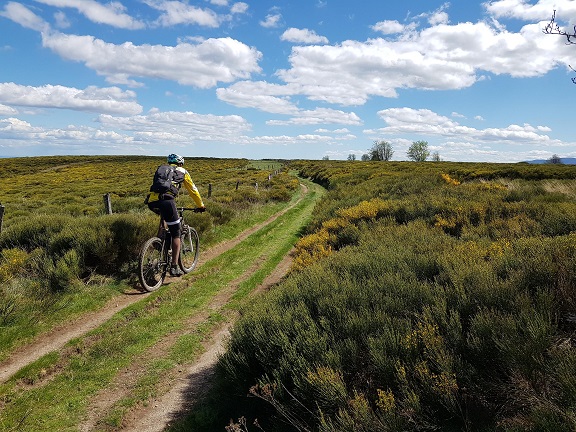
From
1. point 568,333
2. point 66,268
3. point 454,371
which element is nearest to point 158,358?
point 66,268

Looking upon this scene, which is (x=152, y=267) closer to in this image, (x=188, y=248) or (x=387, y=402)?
(x=188, y=248)

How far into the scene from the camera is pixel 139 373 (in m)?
5.10

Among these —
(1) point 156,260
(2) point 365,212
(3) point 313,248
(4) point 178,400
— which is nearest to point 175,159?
(1) point 156,260

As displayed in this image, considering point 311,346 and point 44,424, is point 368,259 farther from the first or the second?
point 44,424

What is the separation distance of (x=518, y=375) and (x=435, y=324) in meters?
0.84

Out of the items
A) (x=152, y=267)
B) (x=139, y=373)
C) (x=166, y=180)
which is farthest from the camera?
(x=152, y=267)

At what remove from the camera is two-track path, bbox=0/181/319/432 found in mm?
4215

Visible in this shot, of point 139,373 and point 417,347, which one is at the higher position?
point 417,347

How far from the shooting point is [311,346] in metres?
3.70

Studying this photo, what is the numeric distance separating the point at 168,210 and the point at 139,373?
3.67 m

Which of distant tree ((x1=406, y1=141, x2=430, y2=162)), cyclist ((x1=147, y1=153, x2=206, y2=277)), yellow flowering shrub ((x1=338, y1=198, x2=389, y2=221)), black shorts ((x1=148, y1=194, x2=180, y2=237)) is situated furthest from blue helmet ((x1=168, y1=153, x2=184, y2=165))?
distant tree ((x1=406, y1=141, x2=430, y2=162))

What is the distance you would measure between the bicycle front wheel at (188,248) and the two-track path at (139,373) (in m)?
1.58

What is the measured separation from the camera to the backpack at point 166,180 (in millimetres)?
7676

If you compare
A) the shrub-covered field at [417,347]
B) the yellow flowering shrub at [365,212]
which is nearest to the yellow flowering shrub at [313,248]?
the yellow flowering shrub at [365,212]
